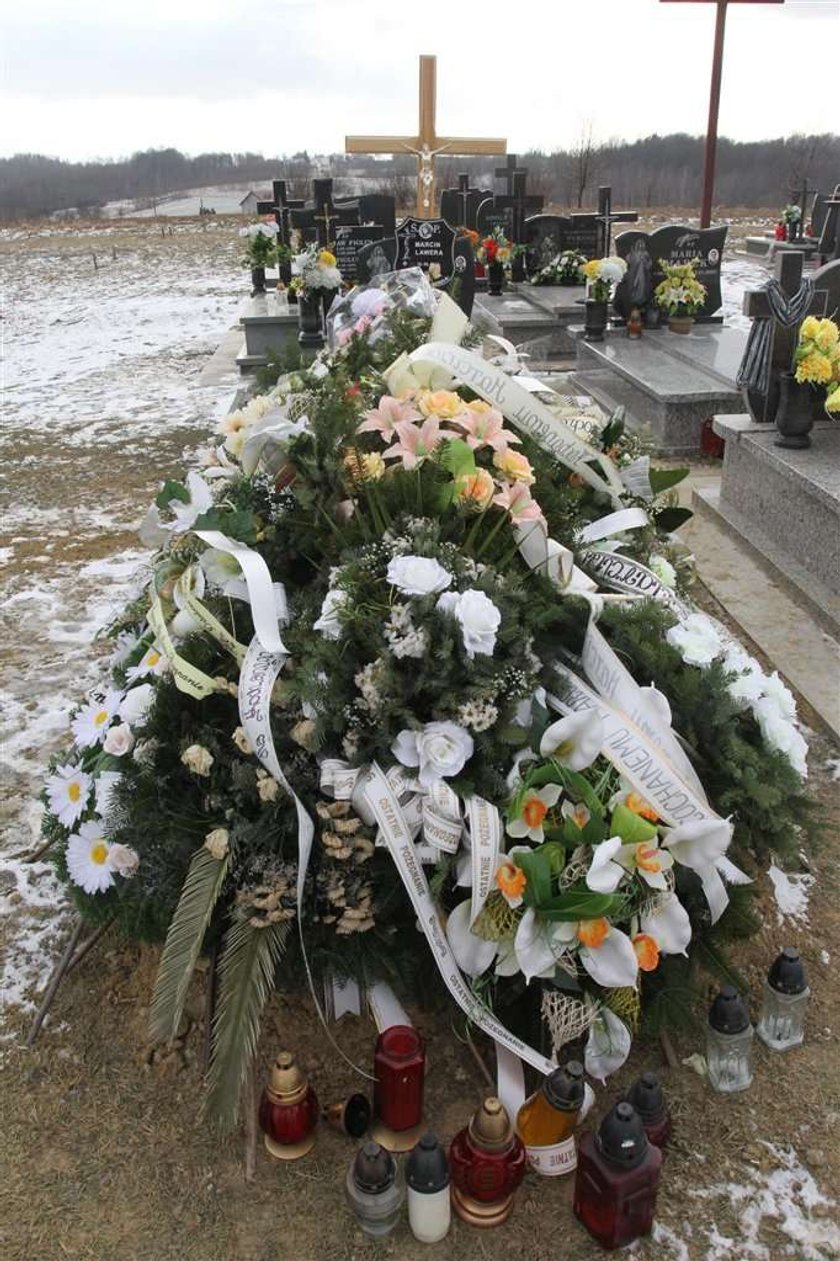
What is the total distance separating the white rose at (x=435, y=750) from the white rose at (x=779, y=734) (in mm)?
849

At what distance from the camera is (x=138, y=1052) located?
2.61m

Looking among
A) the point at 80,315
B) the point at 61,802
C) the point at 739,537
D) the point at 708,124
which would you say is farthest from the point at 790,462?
the point at 80,315

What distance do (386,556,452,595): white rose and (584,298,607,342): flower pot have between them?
7538 mm

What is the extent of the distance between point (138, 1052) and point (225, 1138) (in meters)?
0.37

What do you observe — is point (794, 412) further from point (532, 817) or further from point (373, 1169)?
point (373, 1169)

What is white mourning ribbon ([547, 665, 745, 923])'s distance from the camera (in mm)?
2463

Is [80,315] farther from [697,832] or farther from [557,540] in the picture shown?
[697,832]

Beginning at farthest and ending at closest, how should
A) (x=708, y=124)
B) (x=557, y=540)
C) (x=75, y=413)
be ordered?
(x=708, y=124) → (x=75, y=413) → (x=557, y=540)

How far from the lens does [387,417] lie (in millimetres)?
3266

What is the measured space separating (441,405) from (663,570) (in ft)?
3.17

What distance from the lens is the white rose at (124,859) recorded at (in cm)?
263

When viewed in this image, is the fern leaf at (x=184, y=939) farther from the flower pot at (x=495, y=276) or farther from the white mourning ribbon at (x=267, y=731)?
the flower pot at (x=495, y=276)

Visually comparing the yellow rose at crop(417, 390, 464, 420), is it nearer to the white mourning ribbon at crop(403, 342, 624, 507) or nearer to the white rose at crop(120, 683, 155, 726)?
the white mourning ribbon at crop(403, 342, 624, 507)

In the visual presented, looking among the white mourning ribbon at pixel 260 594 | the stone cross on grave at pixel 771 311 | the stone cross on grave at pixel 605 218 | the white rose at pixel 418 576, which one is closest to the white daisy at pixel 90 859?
the white mourning ribbon at pixel 260 594
